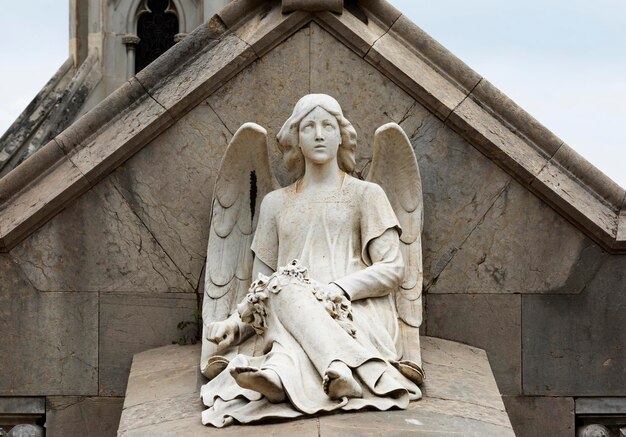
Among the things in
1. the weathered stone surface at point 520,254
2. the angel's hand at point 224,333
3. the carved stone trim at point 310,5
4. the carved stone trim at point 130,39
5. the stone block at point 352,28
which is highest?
the carved stone trim at point 130,39

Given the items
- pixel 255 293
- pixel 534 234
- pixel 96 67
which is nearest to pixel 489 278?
pixel 534 234

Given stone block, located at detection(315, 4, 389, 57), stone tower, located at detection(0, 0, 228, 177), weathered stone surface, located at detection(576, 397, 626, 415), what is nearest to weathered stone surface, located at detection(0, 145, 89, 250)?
stone block, located at detection(315, 4, 389, 57)

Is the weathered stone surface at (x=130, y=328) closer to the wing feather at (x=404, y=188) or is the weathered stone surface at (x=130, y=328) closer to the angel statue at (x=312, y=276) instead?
the angel statue at (x=312, y=276)

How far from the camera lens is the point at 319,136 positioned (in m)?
12.8

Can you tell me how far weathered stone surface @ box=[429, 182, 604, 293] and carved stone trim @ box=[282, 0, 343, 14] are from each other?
1735 millimetres

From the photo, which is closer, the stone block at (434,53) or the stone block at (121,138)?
the stone block at (121,138)

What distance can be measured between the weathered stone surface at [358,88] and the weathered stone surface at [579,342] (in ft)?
5.20

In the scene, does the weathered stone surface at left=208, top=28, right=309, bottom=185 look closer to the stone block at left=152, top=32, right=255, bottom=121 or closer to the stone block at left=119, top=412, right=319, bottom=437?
the stone block at left=152, top=32, right=255, bottom=121

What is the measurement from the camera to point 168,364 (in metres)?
13.2

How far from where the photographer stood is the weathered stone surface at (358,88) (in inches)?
547

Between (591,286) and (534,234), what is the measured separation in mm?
A: 521

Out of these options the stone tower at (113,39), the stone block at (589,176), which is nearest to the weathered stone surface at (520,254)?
the stone block at (589,176)

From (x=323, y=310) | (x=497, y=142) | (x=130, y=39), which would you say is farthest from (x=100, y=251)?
(x=130, y=39)

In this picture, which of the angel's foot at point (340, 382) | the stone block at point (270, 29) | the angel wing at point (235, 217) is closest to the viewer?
the angel's foot at point (340, 382)
